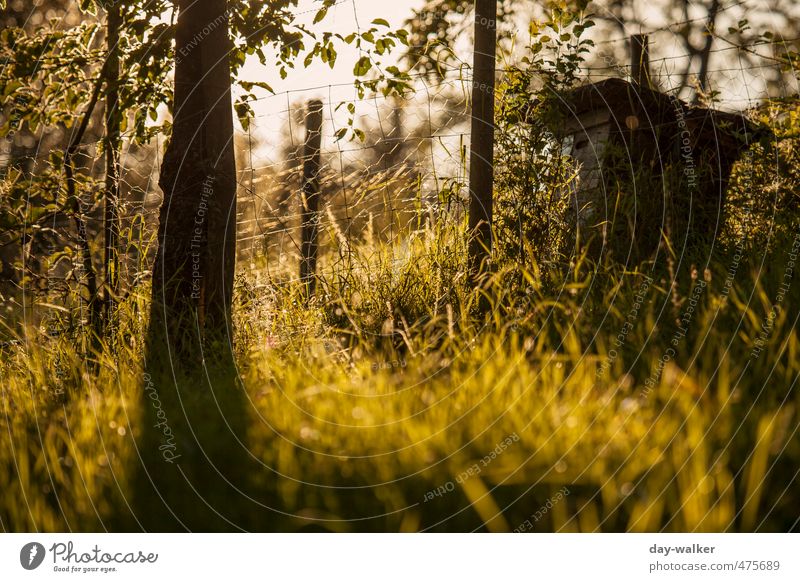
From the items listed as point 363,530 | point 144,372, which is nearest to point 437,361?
point 363,530

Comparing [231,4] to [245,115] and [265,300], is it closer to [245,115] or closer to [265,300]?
[245,115]

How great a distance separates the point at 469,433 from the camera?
1.73 meters

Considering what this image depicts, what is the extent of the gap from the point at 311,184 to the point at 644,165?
7.24 ft

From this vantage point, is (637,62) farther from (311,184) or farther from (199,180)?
(199,180)

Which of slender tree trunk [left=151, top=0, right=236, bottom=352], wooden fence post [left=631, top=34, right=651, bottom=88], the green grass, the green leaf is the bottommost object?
the green grass

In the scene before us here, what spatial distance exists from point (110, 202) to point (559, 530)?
331cm

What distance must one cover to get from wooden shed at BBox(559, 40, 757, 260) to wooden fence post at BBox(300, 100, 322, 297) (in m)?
1.65

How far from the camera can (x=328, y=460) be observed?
171cm

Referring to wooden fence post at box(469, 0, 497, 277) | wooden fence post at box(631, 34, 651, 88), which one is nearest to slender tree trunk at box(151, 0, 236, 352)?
wooden fence post at box(469, 0, 497, 277)

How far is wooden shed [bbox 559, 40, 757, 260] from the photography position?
3.65m

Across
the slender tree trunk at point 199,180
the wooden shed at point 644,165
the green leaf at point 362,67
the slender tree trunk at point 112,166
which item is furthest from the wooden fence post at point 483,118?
the slender tree trunk at point 112,166

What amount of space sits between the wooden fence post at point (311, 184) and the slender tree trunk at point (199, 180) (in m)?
0.84

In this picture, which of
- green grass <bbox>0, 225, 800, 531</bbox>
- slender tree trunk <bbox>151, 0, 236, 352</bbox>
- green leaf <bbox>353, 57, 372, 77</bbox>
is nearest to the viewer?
green grass <bbox>0, 225, 800, 531</bbox>

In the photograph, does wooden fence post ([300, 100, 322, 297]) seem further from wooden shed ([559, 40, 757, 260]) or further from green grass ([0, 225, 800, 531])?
wooden shed ([559, 40, 757, 260])
